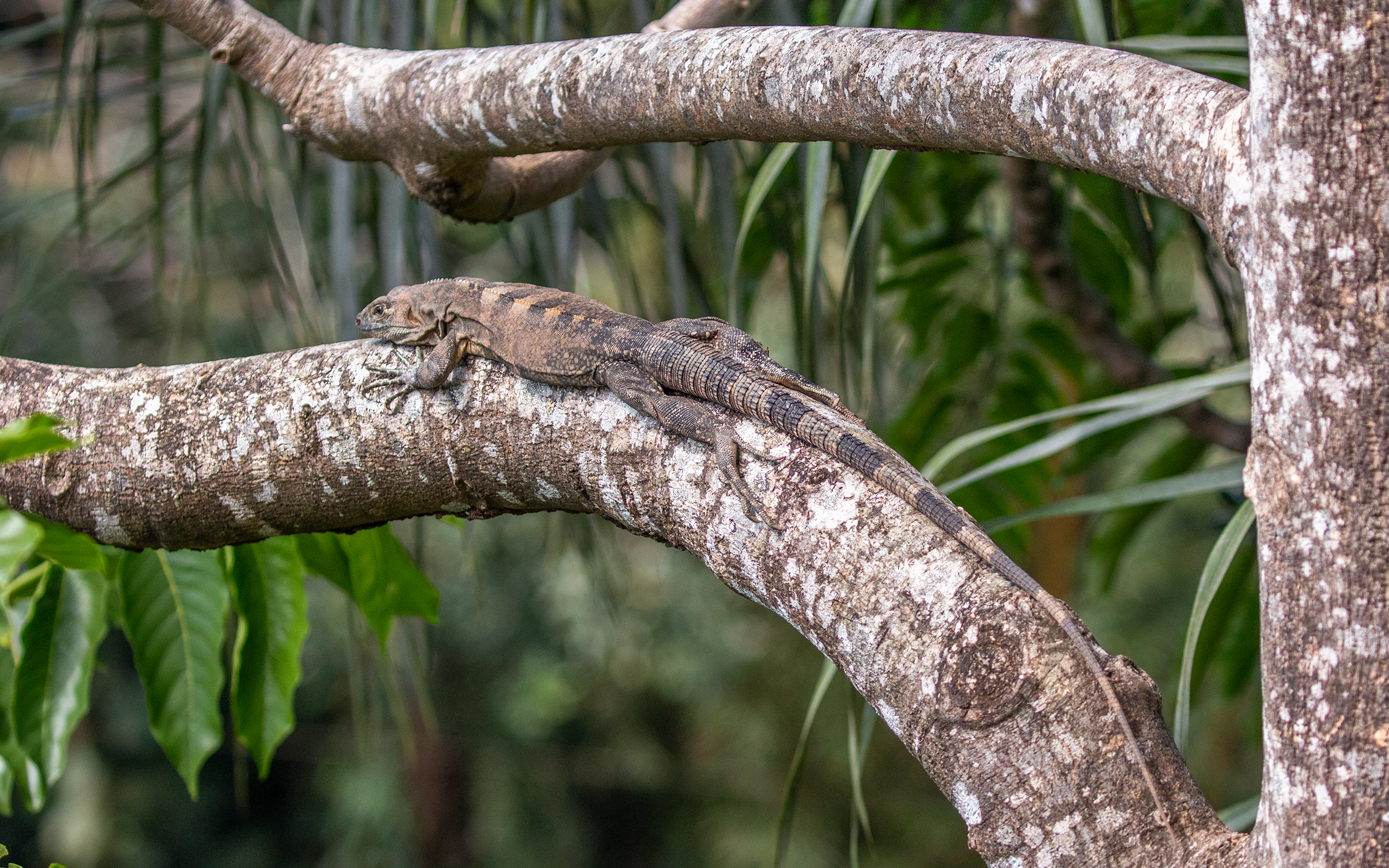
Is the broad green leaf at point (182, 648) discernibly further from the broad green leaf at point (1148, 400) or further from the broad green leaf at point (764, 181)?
the broad green leaf at point (1148, 400)

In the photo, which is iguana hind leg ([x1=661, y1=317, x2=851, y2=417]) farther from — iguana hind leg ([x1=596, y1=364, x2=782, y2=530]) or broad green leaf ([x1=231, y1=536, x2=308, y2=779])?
broad green leaf ([x1=231, y1=536, x2=308, y2=779])

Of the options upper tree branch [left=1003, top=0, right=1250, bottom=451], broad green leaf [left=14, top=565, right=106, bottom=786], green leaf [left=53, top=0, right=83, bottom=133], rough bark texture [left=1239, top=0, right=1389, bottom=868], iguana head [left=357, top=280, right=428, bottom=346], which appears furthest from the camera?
upper tree branch [left=1003, top=0, right=1250, bottom=451]

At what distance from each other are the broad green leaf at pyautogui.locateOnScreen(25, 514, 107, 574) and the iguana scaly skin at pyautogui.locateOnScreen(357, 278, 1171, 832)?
42cm

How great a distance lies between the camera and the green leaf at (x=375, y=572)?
1700 mm

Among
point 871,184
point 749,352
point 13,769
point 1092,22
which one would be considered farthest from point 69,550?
point 1092,22

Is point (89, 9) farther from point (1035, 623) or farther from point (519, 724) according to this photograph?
point (519, 724)

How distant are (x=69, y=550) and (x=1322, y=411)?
4.65 ft

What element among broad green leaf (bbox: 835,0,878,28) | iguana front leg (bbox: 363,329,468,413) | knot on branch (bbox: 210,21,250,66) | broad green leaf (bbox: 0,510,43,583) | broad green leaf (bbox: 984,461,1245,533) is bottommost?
broad green leaf (bbox: 0,510,43,583)

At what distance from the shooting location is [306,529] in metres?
1.52

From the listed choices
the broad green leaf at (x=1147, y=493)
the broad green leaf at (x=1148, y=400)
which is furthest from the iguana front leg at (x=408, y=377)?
the broad green leaf at (x=1147, y=493)

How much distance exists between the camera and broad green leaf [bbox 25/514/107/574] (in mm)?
1238

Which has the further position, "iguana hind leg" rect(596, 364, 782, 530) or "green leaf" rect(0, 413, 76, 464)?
"iguana hind leg" rect(596, 364, 782, 530)

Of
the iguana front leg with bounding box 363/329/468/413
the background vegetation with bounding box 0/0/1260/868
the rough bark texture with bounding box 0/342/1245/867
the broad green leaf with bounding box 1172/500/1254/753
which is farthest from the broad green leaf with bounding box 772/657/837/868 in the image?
the iguana front leg with bounding box 363/329/468/413

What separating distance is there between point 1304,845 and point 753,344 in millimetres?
1014
